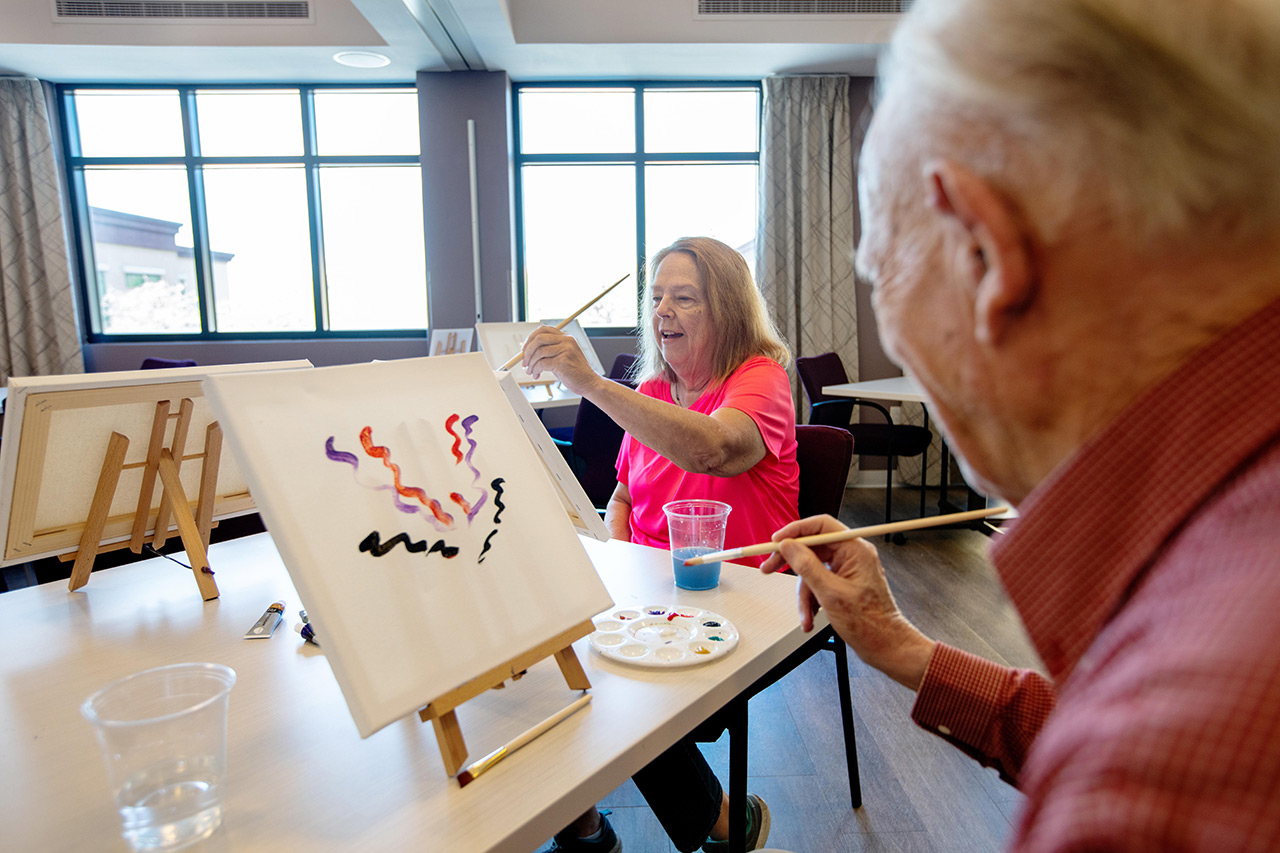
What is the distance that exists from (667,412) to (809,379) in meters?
2.78

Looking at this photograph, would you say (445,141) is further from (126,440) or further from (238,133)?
(126,440)

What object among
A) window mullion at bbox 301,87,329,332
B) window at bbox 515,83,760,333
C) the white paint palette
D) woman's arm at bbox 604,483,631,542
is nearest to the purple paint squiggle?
the white paint palette

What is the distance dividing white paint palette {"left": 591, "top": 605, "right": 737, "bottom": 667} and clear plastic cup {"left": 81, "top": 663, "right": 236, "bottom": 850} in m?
0.44

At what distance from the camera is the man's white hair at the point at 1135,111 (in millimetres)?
388

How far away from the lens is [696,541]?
3.86ft

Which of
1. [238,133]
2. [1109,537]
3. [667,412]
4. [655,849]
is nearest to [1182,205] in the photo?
[1109,537]

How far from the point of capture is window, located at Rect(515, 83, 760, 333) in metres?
5.53

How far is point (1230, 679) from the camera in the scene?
30 centimetres

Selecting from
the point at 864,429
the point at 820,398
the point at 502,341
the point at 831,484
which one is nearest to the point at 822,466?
the point at 831,484

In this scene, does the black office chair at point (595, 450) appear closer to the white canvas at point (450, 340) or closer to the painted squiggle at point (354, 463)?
the white canvas at point (450, 340)

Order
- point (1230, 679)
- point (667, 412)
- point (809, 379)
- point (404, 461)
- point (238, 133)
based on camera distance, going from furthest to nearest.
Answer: point (238, 133), point (809, 379), point (667, 412), point (404, 461), point (1230, 679)

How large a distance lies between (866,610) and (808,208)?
4.79 meters

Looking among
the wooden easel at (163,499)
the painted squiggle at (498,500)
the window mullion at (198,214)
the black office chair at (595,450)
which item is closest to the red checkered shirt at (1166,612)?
the painted squiggle at (498,500)

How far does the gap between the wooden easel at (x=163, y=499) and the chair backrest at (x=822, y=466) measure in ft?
4.12
